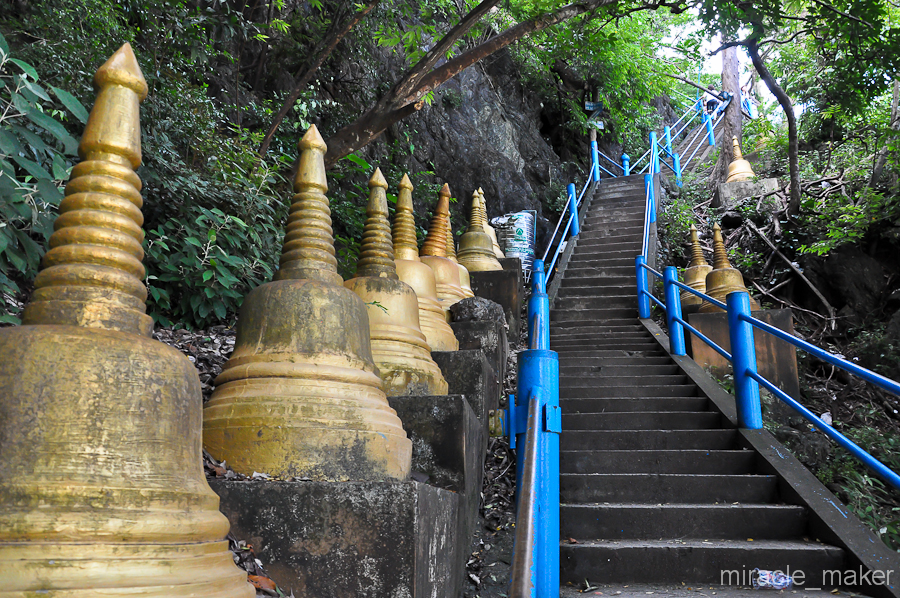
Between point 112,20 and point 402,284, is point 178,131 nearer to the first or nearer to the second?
point 112,20

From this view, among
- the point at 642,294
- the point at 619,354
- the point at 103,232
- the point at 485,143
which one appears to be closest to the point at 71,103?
the point at 103,232

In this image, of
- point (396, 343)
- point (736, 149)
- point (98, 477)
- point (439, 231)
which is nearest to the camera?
point (98, 477)

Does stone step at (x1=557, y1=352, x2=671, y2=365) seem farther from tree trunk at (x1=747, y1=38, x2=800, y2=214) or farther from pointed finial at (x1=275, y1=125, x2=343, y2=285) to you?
pointed finial at (x1=275, y1=125, x2=343, y2=285)

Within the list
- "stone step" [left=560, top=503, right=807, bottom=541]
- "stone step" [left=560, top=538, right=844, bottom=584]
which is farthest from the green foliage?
"stone step" [left=560, top=503, right=807, bottom=541]

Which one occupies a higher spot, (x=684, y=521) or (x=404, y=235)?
(x=404, y=235)

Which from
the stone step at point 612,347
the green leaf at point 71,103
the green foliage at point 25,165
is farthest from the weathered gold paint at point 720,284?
the green leaf at point 71,103

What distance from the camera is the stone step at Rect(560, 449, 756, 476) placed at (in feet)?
13.0

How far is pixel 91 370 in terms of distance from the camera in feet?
4.54

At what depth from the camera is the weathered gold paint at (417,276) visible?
4055mm

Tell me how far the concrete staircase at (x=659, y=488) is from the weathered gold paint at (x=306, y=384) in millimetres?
1478

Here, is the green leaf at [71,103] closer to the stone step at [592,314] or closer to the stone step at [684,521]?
the stone step at [684,521]

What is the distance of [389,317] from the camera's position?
3.27m

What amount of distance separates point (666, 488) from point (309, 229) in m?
2.62

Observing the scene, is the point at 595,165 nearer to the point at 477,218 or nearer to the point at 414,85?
the point at 477,218
